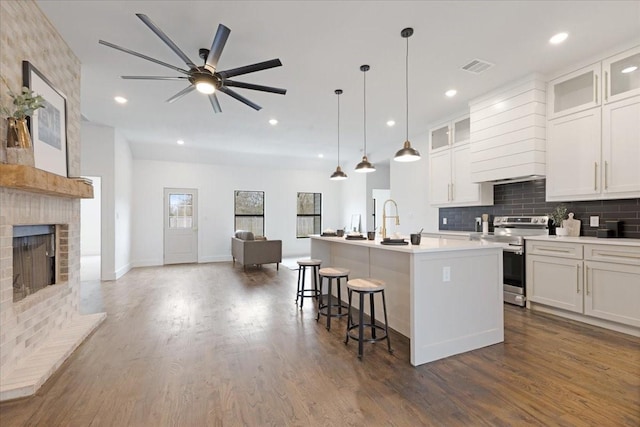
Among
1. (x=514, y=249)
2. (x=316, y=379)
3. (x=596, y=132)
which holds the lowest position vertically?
(x=316, y=379)

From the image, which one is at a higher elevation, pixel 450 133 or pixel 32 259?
pixel 450 133

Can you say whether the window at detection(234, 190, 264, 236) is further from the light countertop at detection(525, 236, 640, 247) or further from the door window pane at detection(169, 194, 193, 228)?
the light countertop at detection(525, 236, 640, 247)

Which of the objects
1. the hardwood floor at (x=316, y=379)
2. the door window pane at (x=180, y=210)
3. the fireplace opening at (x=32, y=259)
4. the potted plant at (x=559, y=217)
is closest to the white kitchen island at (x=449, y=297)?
the hardwood floor at (x=316, y=379)

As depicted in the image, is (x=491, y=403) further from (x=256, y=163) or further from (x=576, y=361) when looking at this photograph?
(x=256, y=163)

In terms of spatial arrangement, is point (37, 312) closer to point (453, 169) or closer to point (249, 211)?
point (453, 169)

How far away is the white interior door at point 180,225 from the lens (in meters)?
8.04

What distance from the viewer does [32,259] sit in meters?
2.86

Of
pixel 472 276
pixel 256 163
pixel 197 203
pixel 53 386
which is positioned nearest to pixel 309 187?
pixel 256 163

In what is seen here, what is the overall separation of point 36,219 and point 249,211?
6.33m

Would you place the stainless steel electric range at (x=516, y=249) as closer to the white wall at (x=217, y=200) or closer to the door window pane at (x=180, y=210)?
the white wall at (x=217, y=200)

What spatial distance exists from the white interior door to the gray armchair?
1801 millimetres

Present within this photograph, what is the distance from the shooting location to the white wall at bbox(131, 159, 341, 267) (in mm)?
7777

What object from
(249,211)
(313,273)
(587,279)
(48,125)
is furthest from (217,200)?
(587,279)

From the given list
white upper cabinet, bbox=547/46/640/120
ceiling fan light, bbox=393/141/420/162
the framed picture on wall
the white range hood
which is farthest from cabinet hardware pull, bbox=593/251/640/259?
the framed picture on wall
